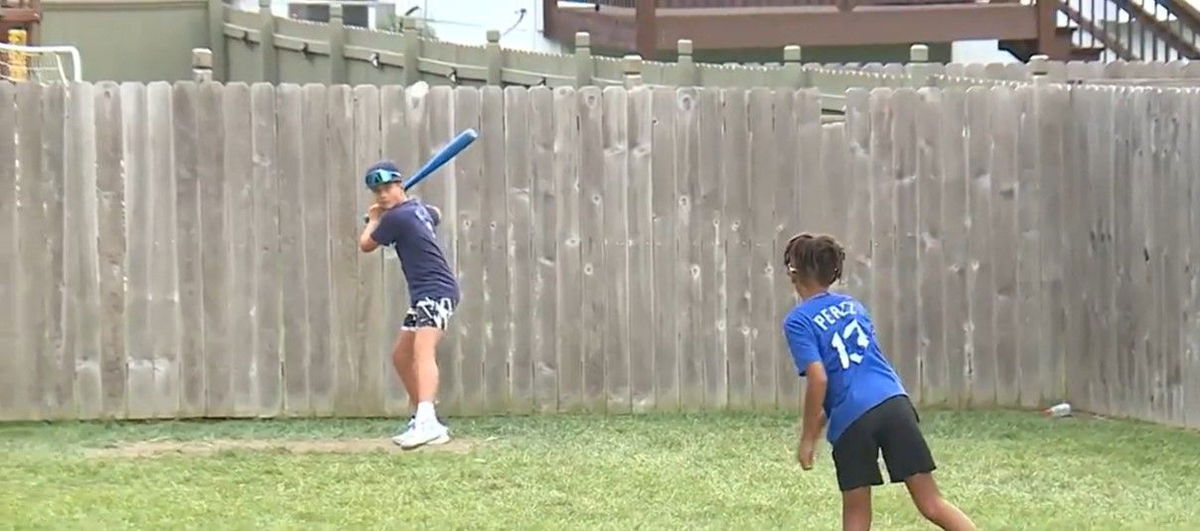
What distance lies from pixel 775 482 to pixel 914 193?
2465 mm

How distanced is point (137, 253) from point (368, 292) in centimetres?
114

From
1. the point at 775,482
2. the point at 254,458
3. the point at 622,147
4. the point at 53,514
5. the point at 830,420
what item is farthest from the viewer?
the point at 622,147

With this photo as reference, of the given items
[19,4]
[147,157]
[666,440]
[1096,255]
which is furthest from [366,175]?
[19,4]

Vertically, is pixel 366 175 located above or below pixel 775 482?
above

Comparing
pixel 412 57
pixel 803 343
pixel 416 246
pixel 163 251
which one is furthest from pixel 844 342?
pixel 412 57

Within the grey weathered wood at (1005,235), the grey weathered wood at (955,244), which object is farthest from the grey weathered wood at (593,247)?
the grey weathered wood at (1005,235)

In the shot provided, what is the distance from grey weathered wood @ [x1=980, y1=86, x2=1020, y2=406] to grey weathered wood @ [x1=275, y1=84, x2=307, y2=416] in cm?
347

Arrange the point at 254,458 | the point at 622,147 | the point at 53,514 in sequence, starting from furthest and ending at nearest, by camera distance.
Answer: the point at 622,147, the point at 254,458, the point at 53,514

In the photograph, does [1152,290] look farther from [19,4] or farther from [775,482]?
[19,4]

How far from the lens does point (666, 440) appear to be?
29.8 ft

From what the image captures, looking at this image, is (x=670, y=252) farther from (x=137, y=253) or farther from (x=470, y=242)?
(x=137, y=253)

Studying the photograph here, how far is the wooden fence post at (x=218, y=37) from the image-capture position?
20.7 meters

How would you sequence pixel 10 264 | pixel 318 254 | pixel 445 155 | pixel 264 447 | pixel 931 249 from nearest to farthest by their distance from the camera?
pixel 264 447 < pixel 445 155 < pixel 10 264 < pixel 318 254 < pixel 931 249

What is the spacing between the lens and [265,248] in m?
9.59
